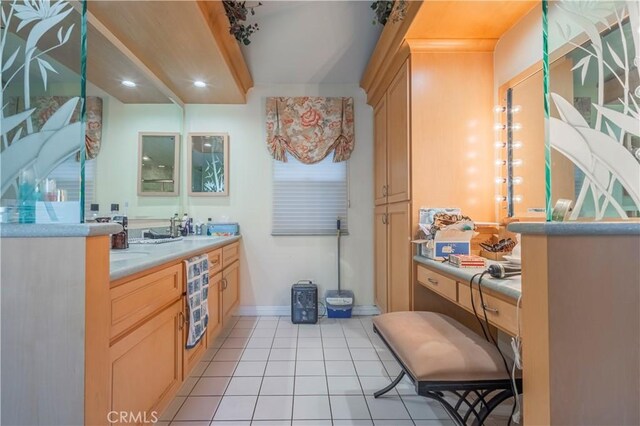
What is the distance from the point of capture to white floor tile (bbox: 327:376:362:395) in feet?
5.84

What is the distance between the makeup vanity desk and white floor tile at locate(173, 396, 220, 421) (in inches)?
58.1

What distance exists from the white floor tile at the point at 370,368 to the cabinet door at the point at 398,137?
48.8 inches

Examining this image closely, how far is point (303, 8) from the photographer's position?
101 inches

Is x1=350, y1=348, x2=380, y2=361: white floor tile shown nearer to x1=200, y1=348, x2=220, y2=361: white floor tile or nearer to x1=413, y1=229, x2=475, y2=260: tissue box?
x1=413, y1=229, x2=475, y2=260: tissue box

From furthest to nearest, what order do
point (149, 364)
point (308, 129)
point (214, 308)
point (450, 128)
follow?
point (308, 129) < point (214, 308) < point (450, 128) < point (149, 364)

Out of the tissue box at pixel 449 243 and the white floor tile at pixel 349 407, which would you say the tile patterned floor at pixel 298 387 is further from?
the tissue box at pixel 449 243

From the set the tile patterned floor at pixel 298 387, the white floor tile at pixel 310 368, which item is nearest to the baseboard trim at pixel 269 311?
the tile patterned floor at pixel 298 387

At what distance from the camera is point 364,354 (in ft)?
7.47

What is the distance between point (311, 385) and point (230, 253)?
55.3 inches

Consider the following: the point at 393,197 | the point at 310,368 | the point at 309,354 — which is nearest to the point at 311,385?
the point at 310,368

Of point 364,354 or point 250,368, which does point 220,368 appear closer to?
point 250,368

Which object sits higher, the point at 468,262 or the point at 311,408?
the point at 468,262

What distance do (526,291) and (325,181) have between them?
→ 8.09 feet

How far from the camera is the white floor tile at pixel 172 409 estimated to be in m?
1.57
